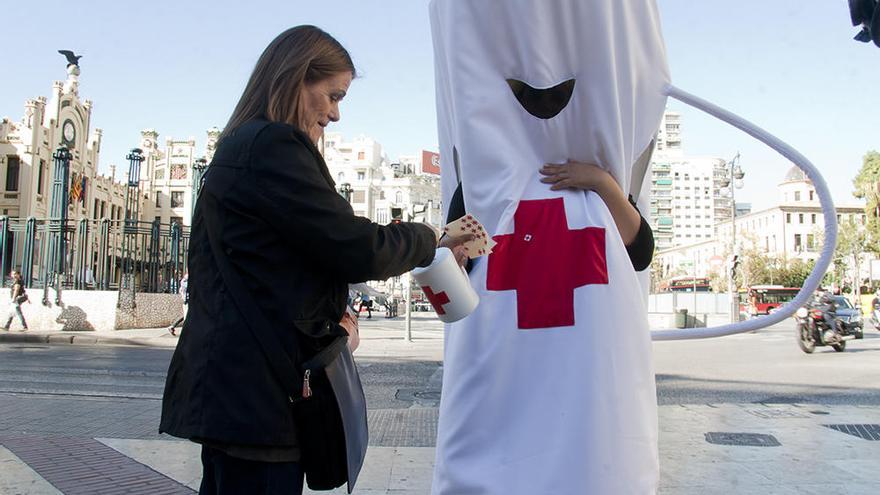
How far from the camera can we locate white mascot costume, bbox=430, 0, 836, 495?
170 centimetres

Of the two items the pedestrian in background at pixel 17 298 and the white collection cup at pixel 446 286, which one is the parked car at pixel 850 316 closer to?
the white collection cup at pixel 446 286

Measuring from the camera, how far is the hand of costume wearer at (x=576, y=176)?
6.10ft

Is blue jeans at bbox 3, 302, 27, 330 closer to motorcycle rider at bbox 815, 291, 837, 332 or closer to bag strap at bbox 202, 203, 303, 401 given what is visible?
motorcycle rider at bbox 815, 291, 837, 332

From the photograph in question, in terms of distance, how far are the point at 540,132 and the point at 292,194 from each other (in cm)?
77

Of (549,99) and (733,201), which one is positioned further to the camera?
(733,201)

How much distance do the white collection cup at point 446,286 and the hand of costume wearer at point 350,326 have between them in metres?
0.18

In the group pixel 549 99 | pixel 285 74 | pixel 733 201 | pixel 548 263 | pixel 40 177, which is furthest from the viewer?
pixel 40 177

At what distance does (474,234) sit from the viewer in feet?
5.66

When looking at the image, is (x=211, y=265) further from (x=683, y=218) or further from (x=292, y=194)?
(x=683, y=218)

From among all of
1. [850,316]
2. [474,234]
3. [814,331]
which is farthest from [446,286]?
[850,316]

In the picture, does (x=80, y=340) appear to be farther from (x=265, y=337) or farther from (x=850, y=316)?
(x=850, y=316)

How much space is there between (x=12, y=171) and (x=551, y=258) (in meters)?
46.6

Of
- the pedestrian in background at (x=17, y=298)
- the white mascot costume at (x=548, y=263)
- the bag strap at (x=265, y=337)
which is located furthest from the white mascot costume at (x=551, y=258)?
the pedestrian in background at (x=17, y=298)

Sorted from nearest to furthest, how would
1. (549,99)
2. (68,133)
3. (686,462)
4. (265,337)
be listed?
1. (265,337)
2. (549,99)
3. (686,462)
4. (68,133)
